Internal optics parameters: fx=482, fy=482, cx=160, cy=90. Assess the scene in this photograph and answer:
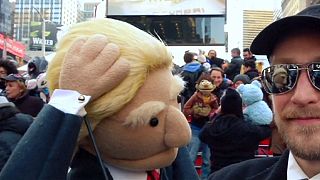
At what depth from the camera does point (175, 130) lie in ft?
6.70

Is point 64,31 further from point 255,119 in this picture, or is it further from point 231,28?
point 231,28

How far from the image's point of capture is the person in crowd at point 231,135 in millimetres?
4953

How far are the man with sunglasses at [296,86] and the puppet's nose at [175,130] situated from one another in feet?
1.21

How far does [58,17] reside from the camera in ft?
302

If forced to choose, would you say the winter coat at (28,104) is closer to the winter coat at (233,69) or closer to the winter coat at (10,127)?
the winter coat at (10,127)

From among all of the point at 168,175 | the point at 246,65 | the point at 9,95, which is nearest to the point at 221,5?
the point at 246,65

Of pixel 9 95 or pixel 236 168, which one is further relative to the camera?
pixel 9 95

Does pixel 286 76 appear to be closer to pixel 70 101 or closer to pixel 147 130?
pixel 147 130

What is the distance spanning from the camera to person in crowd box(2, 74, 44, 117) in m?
6.29

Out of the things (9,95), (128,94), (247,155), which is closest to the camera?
(128,94)

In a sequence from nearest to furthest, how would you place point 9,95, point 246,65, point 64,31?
1. point 64,31
2. point 9,95
3. point 246,65

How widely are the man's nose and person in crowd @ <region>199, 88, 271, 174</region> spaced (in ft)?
10.7

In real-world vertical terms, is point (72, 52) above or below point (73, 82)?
above

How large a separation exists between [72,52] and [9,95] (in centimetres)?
473
